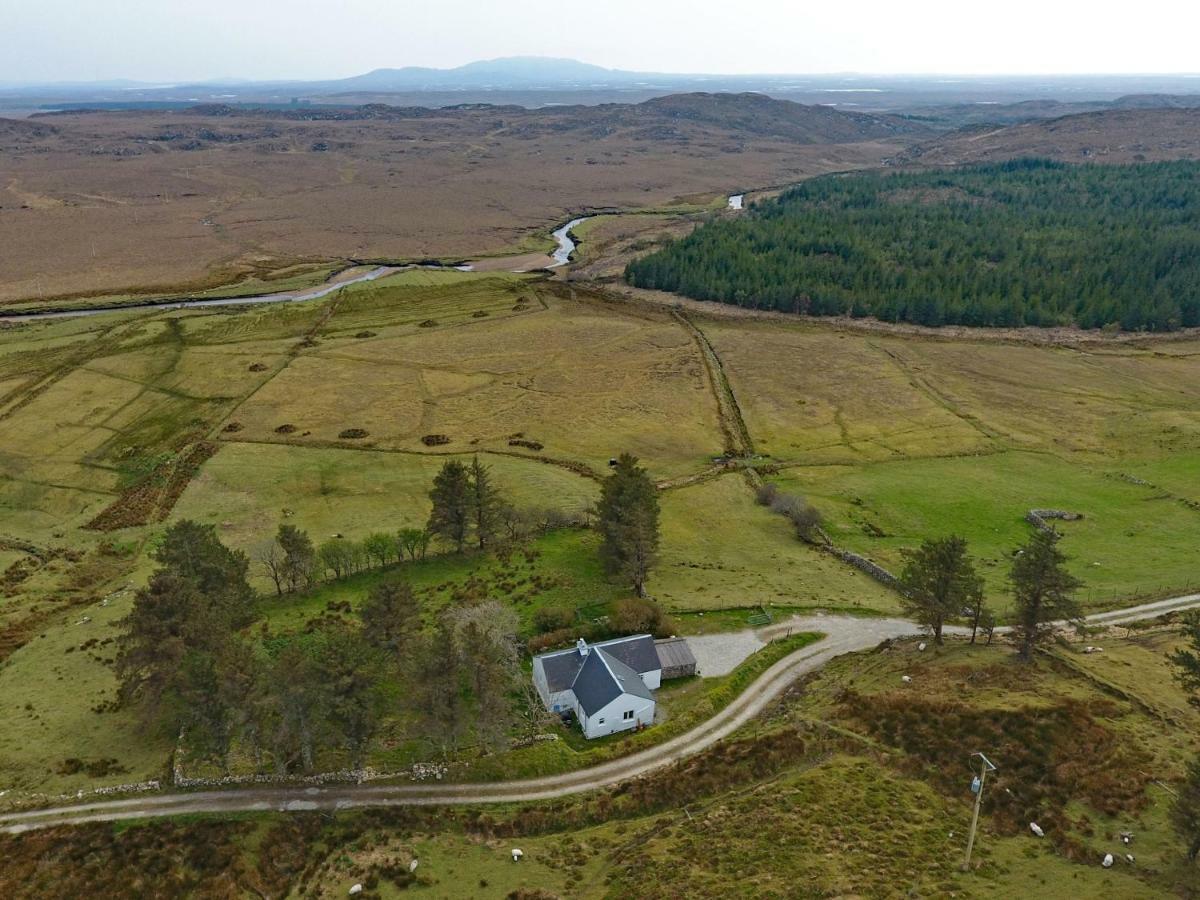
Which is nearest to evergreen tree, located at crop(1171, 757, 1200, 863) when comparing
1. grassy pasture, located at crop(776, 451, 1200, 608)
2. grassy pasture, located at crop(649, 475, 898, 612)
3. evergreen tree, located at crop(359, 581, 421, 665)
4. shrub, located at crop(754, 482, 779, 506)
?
grassy pasture, located at crop(776, 451, 1200, 608)

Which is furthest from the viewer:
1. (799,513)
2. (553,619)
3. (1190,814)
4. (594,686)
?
(799,513)

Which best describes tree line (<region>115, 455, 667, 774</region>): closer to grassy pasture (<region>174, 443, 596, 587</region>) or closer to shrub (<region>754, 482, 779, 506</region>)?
grassy pasture (<region>174, 443, 596, 587</region>)

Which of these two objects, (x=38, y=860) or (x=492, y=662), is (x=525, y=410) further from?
(x=38, y=860)

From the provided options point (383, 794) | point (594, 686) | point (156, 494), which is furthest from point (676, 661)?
point (156, 494)

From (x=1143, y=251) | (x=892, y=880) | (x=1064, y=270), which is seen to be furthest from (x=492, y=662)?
(x=1143, y=251)

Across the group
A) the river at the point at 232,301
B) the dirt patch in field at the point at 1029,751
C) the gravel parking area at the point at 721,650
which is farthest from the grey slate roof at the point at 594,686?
the river at the point at 232,301

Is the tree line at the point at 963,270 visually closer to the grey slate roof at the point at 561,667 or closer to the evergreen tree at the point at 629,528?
the evergreen tree at the point at 629,528

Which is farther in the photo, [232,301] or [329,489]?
[232,301]

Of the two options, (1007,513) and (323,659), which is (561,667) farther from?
(1007,513)
